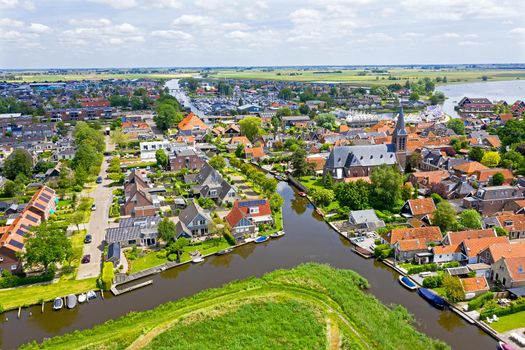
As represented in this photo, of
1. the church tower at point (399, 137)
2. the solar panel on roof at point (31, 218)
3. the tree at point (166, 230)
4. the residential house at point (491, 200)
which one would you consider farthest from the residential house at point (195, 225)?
the church tower at point (399, 137)

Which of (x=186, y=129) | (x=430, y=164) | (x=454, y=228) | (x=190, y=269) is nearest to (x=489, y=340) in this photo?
(x=454, y=228)

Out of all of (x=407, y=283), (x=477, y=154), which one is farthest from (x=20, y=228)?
(x=477, y=154)

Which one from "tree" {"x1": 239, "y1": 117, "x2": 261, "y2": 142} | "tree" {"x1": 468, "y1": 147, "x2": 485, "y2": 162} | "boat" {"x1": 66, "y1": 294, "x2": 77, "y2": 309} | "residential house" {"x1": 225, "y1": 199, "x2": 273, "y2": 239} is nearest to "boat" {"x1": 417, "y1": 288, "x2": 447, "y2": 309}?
"residential house" {"x1": 225, "y1": 199, "x2": 273, "y2": 239}

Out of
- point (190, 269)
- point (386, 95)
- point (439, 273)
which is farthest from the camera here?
point (386, 95)

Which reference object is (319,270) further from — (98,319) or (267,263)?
(98,319)

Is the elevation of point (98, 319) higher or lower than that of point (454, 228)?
lower

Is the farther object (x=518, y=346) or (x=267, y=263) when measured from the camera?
(x=267, y=263)
